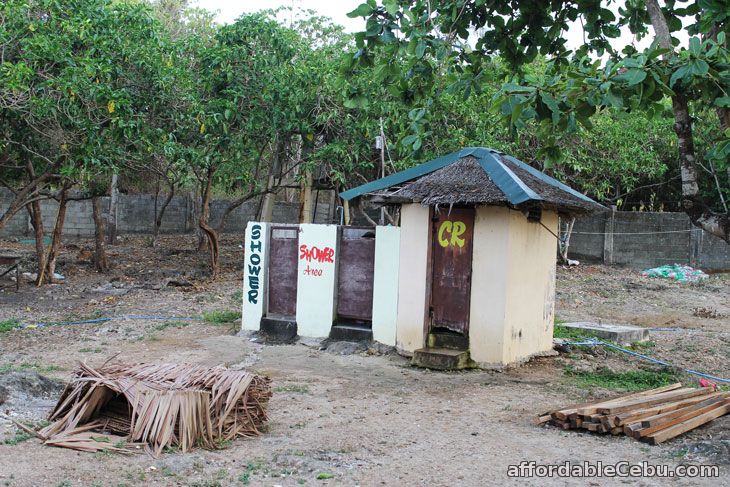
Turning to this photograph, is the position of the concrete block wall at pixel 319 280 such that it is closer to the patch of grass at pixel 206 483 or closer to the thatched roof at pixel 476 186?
the thatched roof at pixel 476 186

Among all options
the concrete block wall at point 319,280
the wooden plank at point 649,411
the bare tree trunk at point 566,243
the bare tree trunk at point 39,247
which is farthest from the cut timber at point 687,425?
the bare tree trunk at point 566,243

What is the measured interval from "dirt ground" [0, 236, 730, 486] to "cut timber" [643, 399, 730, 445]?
69 millimetres

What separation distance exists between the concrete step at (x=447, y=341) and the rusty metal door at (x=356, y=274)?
1114 millimetres

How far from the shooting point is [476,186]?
364 inches

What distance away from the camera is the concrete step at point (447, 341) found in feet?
31.6

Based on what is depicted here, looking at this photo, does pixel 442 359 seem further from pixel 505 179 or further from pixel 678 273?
pixel 678 273

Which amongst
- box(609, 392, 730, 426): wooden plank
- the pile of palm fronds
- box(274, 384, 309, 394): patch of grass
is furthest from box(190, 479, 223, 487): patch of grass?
box(609, 392, 730, 426): wooden plank

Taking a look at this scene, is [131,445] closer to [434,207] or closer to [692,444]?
[692,444]

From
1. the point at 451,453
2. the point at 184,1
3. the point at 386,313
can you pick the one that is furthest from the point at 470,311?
the point at 184,1

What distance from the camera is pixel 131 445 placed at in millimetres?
5625

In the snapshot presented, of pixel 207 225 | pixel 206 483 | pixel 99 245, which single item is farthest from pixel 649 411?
pixel 99 245

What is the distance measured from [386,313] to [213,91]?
21.9ft

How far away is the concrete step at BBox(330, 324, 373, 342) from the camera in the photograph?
10555 mm

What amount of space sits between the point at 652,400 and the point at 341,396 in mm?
3128
